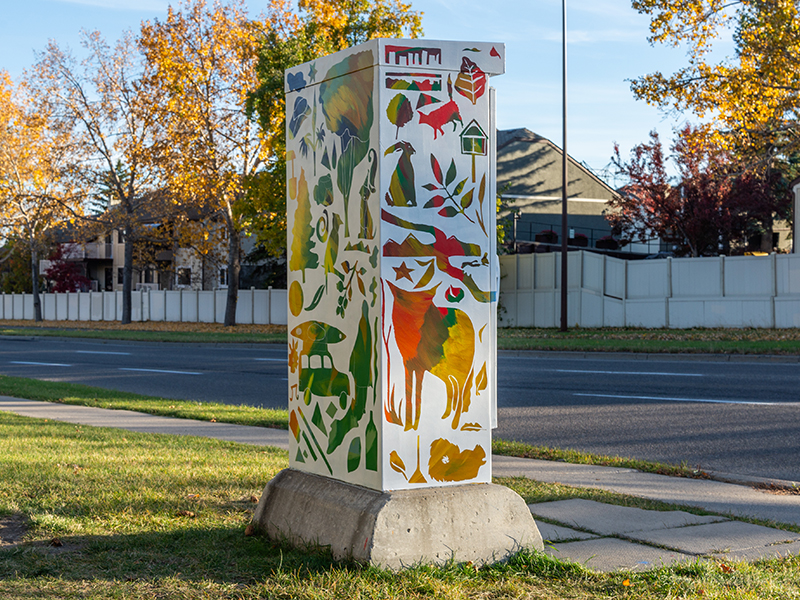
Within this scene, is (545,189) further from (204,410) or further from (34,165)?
(204,410)

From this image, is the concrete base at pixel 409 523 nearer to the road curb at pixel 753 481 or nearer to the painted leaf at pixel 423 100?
the painted leaf at pixel 423 100

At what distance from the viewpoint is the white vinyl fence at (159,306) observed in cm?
3944

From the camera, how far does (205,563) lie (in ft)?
13.2

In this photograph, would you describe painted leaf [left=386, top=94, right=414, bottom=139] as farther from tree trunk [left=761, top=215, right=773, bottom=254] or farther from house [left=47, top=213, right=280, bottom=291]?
tree trunk [left=761, top=215, right=773, bottom=254]

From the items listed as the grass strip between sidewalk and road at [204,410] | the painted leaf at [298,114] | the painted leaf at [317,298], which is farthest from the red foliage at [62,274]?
the painted leaf at [317,298]

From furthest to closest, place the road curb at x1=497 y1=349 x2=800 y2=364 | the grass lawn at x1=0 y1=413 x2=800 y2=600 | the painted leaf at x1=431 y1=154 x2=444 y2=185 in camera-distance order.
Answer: the road curb at x1=497 y1=349 x2=800 y2=364, the painted leaf at x1=431 y1=154 x2=444 y2=185, the grass lawn at x1=0 y1=413 x2=800 y2=600

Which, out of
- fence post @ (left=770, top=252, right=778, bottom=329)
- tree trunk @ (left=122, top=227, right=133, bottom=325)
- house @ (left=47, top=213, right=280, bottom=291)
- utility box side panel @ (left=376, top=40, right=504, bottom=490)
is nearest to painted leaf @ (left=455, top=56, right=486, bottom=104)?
utility box side panel @ (left=376, top=40, right=504, bottom=490)

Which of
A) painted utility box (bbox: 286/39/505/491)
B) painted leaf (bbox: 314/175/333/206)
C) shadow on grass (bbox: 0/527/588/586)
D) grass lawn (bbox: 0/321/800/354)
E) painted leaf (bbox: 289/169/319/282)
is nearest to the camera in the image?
shadow on grass (bbox: 0/527/588/586)

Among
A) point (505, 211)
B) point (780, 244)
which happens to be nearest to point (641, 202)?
point (505, 211)

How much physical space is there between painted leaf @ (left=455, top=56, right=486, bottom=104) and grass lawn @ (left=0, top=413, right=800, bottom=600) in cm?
227

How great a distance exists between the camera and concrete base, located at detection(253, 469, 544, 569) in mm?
3824

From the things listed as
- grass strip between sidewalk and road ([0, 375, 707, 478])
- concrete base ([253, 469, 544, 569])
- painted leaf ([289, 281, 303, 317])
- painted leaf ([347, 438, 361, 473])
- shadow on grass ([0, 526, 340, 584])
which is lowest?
grass strip between sidewalk and road ([0, 375, 707, 478])

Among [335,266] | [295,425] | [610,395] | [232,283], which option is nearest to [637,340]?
[610,395]

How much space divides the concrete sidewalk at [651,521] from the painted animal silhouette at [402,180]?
1924 mm
